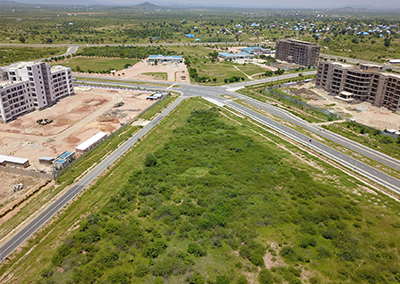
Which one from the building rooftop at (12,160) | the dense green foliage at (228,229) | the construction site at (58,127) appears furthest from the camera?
the building rooftop at (12,160)

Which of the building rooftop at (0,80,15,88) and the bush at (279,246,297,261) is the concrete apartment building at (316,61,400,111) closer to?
the bush at (279,246,297,261)

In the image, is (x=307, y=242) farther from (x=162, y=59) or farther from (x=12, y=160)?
(x=162, y=59)

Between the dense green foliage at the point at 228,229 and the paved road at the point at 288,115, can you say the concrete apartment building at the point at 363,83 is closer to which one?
the paved road at the point at 288,115

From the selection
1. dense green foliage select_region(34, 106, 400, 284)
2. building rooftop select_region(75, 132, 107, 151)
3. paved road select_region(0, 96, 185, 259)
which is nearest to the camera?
dense green foliage select_region(34, 106, 400, 284)

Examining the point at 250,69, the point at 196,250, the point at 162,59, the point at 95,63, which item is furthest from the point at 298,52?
the point at 196,250

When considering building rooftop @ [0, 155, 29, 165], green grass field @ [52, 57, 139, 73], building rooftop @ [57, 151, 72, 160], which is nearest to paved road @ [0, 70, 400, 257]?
building rooftop @ [57, 151, 72, 160]

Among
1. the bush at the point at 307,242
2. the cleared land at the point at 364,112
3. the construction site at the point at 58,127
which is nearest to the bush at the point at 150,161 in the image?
the construction site at the point at 58,127

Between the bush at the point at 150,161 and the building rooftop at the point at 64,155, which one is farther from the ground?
the building rooftop at the point at 64,155

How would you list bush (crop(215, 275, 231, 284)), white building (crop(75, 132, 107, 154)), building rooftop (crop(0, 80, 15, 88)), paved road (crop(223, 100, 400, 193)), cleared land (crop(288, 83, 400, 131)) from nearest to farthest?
bush (crop(215, 275, 231, 284)) < paved road (crop(223, 100, 400, 193)) < white building (crop(75, 132, 107, 154)) < building rooftop (crop(0, 80, 15, 88)) < cleared land (crop(288, 83, 400, 131))

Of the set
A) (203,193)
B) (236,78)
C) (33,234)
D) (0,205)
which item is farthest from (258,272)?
(236,78)
